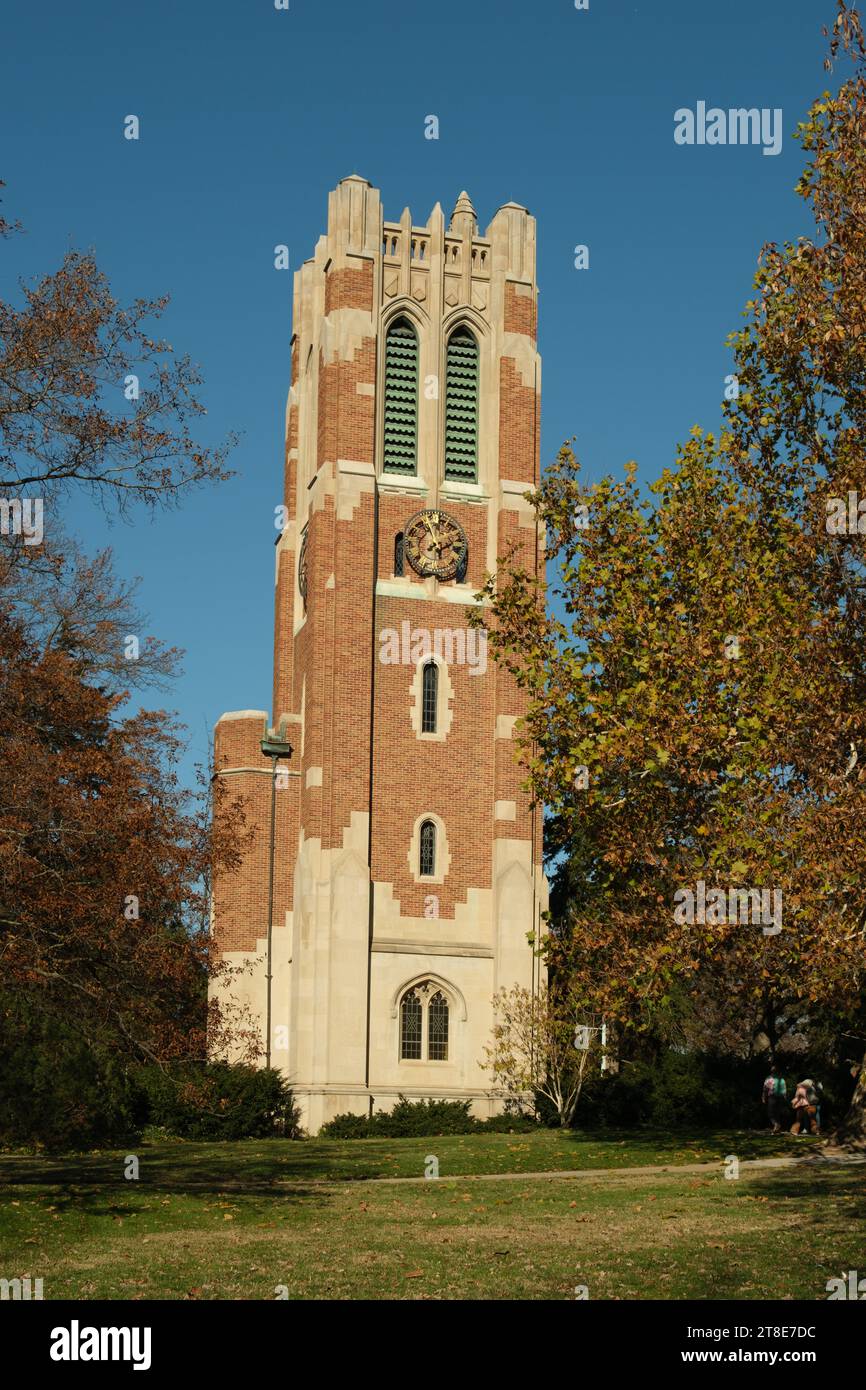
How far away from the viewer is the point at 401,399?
1853 inches

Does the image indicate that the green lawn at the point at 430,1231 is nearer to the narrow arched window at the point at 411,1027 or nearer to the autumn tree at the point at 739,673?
the autumn tree at the point at 739,673

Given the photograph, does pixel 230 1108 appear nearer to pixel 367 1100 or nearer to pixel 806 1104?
pixel 367 1100

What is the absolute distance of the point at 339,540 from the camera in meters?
44.8

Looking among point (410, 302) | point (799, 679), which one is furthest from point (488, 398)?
point (799, 679)

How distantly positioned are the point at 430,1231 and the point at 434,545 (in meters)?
30.0

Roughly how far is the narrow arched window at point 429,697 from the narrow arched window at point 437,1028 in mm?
7047

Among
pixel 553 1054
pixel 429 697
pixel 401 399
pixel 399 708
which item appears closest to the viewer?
pixel 553 1054

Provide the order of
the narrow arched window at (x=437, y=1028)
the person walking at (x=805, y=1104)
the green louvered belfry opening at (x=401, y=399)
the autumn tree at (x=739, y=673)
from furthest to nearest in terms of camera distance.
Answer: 1. the green louvered belfry opening at (x=401, y=399)
2. the narrow arched window at (x=437, y=1028)
3. the person walking at (x=805, y=1104)
4. the autumn tree at (x=739, y=673)

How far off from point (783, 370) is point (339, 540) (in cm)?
2224

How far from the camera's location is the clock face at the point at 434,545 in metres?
45.8

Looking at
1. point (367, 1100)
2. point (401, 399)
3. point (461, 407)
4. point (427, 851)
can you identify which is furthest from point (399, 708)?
point (367, 1100)

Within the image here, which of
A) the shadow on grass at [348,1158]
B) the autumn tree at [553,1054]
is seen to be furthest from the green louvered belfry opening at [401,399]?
the shadow on grass at [348,1158]

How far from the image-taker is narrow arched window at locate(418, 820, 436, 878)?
145 feet
